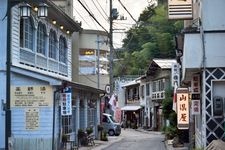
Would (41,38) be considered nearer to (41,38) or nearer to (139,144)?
(41,38)

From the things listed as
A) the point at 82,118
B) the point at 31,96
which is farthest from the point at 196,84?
the point at 82,118

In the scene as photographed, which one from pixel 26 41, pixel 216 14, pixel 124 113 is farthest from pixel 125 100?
pixel 216 14

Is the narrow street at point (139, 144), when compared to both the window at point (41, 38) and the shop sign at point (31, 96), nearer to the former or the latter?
the window at point (41, 38)

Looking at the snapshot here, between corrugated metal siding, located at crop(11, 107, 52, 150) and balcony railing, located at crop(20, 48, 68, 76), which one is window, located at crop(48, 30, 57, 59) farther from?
corrugated metal siding, located at crop(11, 107, 52, 150)

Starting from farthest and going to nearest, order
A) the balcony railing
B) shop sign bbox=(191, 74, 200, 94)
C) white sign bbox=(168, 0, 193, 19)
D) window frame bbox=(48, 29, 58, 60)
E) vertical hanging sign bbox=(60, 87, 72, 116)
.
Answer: window frame bbox=(48, 29, 58, 60) < the balcony railing < vertical hanging sign bbox=(60, 87, 72, 116) < shop sign bbox=(191, 74, 200, 94) < white sign bbox=(168, 0, 193, 19)

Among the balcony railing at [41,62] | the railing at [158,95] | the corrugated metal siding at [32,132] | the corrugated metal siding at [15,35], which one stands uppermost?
the corrugated metal siding at [15,35]

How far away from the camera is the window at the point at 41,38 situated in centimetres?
2997

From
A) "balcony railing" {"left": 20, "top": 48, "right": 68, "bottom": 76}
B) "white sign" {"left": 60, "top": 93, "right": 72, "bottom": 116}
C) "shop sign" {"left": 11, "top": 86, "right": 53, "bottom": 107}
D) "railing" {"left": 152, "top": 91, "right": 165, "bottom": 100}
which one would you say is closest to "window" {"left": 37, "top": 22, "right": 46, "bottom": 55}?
"balcony railing" {"left": 20, "top": 48, "right": 68, "bottom": 76}

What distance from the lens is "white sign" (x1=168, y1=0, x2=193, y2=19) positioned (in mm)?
19359

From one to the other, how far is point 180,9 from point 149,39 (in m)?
55.4

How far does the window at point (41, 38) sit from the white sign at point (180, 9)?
12.3m

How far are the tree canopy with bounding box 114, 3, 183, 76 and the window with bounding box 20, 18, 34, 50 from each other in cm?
3439

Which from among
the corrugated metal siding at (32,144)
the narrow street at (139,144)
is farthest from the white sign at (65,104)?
the narrow street at (139,144)

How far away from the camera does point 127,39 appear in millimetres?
82688
